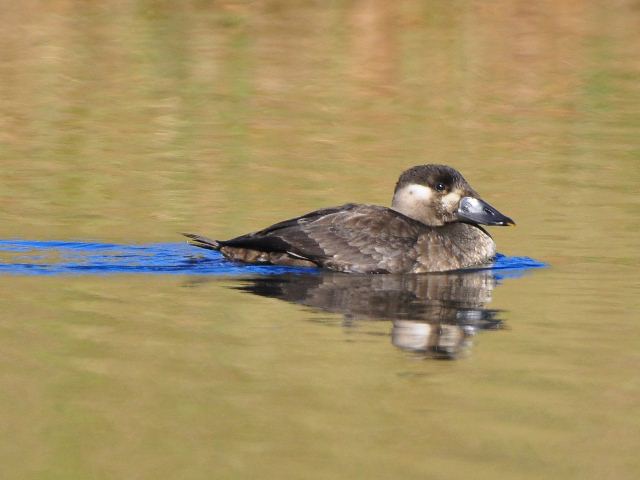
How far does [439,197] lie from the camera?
11203mm

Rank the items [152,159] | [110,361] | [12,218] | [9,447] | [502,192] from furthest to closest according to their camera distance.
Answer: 1. [152,159]
2. [502,192]
3. [12,218]
4. [110,361]
5. [9,447]

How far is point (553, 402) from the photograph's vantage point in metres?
6.78

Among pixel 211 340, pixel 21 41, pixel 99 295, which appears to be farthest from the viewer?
pixel 21 41

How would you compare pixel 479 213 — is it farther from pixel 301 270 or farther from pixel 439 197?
pixel 301 270

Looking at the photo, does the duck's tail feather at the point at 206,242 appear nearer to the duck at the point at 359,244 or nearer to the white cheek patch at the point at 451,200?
the duck at the point at 359,244

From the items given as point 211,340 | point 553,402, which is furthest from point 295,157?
point 553,402

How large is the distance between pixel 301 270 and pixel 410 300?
4.11ft

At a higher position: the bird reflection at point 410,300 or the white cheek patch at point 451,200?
the white cheek patch at point 451,200

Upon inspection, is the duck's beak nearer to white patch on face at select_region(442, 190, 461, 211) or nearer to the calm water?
white patch on face at select_region(442, 190, 461, 211)

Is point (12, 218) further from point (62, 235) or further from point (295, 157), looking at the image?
point (295, 157)

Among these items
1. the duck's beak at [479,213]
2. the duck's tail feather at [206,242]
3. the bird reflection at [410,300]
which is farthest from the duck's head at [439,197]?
the duck's tail feather at [206,242]

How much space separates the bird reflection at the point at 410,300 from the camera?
8.16 m

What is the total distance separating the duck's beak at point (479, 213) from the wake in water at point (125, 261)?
0.29 m

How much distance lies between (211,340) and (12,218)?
4.27 meters
